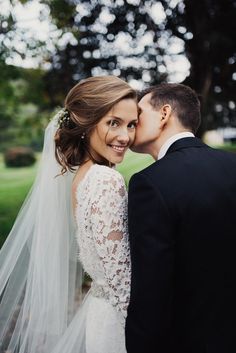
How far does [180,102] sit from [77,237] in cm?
99

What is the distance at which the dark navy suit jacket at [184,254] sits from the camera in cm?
184

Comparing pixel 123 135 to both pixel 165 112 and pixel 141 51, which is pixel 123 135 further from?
pixel 141 51

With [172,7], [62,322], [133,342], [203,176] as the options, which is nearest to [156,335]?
[133,342]

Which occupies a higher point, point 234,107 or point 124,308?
point 124,308

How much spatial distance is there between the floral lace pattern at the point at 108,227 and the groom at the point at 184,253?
0.91 feet

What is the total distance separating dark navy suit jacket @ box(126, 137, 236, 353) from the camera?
1.84 meters

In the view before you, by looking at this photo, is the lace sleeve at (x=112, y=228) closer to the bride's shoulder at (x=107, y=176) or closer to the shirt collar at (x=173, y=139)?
the bride's shoulder at (x=107, y=176)

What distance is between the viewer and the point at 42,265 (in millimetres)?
2842

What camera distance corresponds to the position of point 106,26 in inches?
374

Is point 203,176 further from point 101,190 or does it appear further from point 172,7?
point 172,7

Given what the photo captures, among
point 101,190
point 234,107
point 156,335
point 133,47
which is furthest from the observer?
point 234,107

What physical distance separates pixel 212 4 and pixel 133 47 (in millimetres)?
2024

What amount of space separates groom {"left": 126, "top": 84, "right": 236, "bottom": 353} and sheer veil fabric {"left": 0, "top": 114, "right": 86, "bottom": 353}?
1.01 metres

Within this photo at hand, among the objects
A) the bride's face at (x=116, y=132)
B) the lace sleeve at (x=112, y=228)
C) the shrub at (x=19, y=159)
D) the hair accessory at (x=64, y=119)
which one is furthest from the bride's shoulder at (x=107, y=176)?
the shrub at (x=19, y=159)
